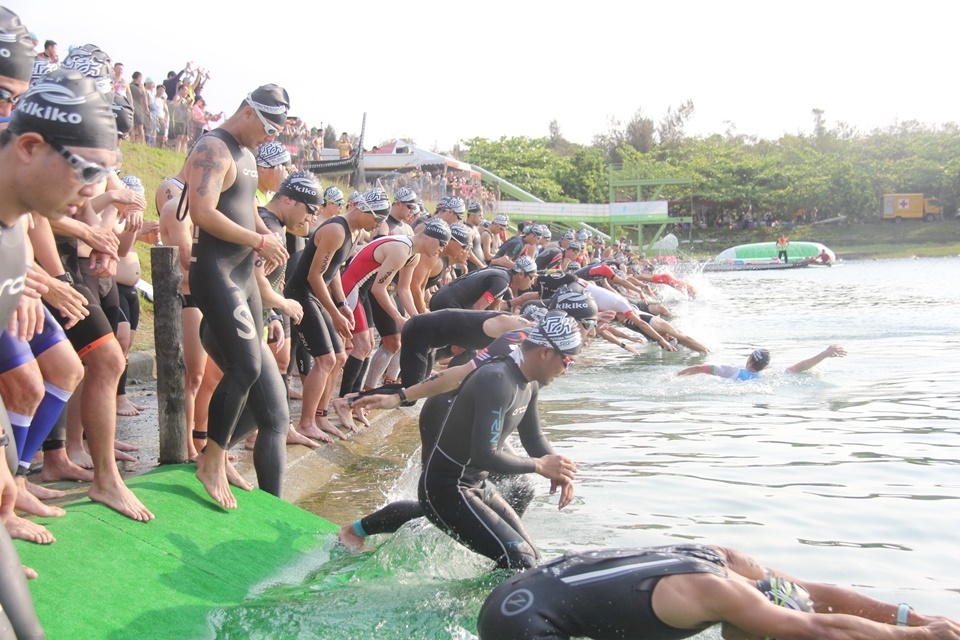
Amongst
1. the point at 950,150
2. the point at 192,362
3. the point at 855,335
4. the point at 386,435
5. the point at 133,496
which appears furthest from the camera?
the point at 950,150

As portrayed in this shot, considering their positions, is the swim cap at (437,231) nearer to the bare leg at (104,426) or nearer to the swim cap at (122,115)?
the swim cap at (122,115)

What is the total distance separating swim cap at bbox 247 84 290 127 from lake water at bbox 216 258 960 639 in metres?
2.58

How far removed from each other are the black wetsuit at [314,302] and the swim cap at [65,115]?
4.58 meters

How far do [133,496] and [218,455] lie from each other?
629 mm

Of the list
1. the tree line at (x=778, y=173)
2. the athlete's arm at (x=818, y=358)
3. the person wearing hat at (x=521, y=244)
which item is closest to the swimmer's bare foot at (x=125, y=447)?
the person wearing hat at (x=521, y=244)

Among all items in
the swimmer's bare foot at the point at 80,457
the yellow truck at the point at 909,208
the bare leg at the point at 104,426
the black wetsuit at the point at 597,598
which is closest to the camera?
the black wetsuit at the point at 597,598

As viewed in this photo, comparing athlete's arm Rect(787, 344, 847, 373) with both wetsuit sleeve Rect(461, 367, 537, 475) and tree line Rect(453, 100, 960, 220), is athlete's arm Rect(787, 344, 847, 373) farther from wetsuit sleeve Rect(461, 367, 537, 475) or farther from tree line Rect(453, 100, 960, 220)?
tree line Rect(453, 100, 960, 220)

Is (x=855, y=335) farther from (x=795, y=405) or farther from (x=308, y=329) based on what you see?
(x=308, y=329)

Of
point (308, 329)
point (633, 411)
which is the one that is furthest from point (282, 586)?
point (633, 411)

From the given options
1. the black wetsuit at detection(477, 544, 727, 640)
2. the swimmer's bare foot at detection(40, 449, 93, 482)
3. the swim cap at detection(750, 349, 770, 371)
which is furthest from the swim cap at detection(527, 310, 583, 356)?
the swim cap at detection(750, 349, 770, 371)

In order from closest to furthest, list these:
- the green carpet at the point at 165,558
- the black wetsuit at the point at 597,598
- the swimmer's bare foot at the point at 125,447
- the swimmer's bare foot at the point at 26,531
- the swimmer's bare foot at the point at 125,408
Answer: the black wetsuit at the point at 597,598 < the green carpet at the point at 165,558 < the swimmer's bare foot at the point at 26,531 < the swimmer's bare foot at the point at 125,447 < the swimmer's bare foot at the point at 125,408

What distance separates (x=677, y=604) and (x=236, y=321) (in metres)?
2.87

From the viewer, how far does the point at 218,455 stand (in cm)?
523

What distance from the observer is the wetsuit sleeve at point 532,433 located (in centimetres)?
546
